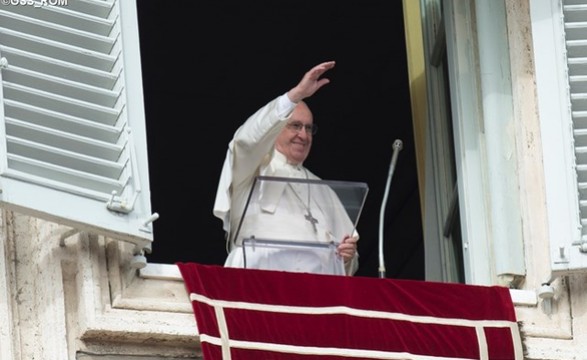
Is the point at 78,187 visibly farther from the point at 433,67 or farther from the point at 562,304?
the point at 433,67

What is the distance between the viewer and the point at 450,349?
26.3 ft

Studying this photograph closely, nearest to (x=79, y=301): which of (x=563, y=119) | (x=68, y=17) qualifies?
(x=68, y=17)

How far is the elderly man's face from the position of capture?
9.26 m

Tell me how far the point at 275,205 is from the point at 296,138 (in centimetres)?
51

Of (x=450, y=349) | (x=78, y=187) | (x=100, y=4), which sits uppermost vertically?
(x=100, y=4)

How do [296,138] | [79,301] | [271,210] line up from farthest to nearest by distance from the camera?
[296,138] < [271,210] < [79,301]

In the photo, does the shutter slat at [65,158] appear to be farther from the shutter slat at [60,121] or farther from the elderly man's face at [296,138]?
the elderly man's face at [296,138]

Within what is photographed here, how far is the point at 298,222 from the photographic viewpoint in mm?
8844

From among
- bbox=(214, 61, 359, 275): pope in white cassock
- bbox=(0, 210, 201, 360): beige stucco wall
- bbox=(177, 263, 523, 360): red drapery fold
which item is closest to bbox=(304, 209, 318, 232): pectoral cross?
bbox=(214, 61, 359, 275): pope in white cassock

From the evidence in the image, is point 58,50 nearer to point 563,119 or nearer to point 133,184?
point 133,184

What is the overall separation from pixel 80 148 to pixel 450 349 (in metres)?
1.26

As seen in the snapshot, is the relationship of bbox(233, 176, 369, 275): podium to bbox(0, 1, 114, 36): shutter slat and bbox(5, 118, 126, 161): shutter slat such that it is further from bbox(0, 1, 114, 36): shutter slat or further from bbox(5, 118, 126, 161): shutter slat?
bbox(0, 1, 114, 36): shutter slat

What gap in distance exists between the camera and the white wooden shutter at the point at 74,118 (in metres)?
7.79

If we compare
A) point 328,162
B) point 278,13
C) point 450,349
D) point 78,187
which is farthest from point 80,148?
point 328,162
